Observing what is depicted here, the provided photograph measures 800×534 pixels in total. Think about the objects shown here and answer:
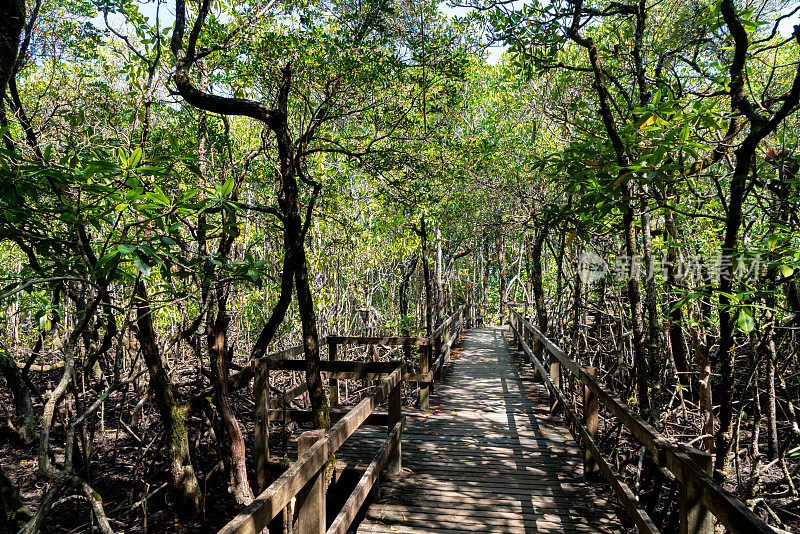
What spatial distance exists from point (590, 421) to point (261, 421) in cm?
334

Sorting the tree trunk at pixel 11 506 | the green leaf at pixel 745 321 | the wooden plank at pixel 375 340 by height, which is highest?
the green leaf at pixel 745 321

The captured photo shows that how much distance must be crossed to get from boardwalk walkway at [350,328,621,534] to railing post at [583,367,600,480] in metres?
0.14

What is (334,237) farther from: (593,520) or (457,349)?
(593,520)

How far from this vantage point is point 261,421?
552cm

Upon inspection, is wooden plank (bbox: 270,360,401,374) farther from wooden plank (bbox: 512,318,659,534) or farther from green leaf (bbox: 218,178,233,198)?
green leaf (bbox: 218,178,233,198)

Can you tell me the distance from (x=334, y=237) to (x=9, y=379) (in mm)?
6228

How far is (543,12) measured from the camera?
4.57 m

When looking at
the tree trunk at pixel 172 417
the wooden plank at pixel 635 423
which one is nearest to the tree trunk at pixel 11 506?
the tree trunk at pixel 172 417

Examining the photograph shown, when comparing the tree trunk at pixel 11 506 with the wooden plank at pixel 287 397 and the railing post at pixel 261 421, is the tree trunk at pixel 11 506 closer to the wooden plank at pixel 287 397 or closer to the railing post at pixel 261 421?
the railing post at pixel 261 421

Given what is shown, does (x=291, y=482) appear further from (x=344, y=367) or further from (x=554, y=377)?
(x=554, y=377)

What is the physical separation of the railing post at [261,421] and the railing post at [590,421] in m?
3.24

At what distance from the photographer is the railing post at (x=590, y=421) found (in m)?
4.46

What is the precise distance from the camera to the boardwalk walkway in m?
3.78

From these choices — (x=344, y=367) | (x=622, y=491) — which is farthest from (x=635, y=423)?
(x=344, y=367)
